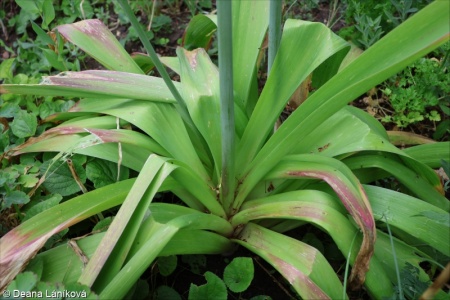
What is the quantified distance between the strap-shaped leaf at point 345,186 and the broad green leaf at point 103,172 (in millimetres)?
412

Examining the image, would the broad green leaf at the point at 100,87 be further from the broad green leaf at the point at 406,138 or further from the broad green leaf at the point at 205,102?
the broad green leaf at the point at 406,138

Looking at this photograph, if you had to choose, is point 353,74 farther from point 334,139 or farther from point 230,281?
point 230,281

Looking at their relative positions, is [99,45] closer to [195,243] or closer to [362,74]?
[195,243]

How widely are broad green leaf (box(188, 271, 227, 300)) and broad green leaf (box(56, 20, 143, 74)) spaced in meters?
0.66

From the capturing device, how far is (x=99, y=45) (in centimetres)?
147

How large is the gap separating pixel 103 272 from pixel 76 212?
0.56 ft

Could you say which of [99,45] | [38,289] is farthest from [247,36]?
[38,289]

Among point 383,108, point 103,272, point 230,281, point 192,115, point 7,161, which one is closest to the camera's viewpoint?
point 103,272

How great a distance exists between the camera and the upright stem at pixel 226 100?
39.2 inches

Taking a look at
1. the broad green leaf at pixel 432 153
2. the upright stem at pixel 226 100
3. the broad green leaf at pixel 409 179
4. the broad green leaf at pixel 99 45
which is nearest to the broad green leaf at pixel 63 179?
the broad green leaf at pixel 99 45

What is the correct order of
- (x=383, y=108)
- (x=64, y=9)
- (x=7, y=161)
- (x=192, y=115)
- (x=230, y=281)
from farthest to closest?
(x=64, y=9)
(x=383, y=108)
(x=7, y=161)
(x=192, y=115)
(x=230, y=281)

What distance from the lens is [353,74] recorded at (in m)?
1.06

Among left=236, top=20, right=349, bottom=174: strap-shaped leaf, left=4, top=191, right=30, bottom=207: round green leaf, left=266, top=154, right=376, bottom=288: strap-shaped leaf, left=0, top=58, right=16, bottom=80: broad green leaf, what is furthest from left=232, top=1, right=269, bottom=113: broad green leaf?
left=0, top=58, right=16, bottom=80: broad green leaf

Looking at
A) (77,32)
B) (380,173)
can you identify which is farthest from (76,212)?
(380,173)
